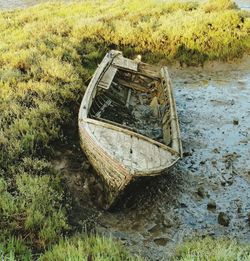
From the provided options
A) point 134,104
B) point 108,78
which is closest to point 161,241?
point 134,104

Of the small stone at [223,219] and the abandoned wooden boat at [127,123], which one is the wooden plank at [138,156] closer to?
the abandoned wooden boat at [127,123]

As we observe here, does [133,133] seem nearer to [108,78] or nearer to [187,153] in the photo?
[187,153]

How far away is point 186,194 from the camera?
26.2 feet

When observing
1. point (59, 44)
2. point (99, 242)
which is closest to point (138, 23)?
point (59, 44)

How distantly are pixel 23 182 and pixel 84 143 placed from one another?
154 cm

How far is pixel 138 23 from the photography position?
1725 centimetres

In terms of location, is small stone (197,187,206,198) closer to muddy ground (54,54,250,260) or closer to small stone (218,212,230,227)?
muddy ground (54,54,250,260)

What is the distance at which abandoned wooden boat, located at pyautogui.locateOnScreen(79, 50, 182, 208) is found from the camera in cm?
700

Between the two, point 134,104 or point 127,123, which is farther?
point 134,104

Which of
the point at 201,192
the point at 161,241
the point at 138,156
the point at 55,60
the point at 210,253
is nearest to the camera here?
the point at 210,253

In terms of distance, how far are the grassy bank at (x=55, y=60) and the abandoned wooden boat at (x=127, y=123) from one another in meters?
0.97

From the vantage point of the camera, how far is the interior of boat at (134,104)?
31.0 feet

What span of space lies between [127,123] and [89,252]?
476 cm

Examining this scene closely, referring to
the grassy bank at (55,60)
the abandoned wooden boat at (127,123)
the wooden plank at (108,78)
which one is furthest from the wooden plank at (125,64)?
the grassy bank at (55,60)
